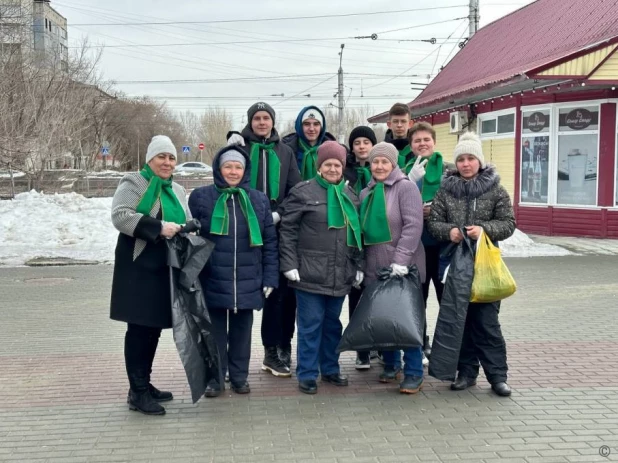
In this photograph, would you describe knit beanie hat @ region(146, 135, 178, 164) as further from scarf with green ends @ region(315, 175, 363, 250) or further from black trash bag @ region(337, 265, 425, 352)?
black trash bag @ region(337, 265, 425, 352)

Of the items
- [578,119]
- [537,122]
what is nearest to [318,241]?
[578,119]

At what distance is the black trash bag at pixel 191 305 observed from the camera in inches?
176

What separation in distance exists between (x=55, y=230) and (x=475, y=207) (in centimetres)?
A: 1197

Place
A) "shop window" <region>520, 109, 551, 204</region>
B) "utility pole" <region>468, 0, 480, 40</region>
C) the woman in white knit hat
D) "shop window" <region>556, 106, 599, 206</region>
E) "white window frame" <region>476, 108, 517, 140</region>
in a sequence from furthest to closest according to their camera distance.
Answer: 1. "utility pole" <region>468, 0, 480, 40</region>
2. "white window frame" <region>476, 108, 517, 140</region>
3. "shop window" <region>520, 109, 551, 204</region>
4. "shop window" <region>556, 106, 599, 206</region>
5. the woman in white knit hat

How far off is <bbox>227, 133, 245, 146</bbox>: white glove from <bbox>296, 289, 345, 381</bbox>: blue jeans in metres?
1.24

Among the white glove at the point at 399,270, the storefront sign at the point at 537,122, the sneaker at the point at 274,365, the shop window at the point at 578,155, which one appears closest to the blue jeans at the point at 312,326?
the sneaker at the point at 274,365

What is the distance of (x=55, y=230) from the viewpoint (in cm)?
1477

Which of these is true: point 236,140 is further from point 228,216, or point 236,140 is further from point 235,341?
point 235,341

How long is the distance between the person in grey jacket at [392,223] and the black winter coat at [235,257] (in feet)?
2.43

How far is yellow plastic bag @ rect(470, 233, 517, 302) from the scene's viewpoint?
4816mm

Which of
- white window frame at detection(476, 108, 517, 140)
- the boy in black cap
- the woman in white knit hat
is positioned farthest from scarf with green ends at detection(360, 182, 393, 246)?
white window frame at detection(476, 108, 517, 140)

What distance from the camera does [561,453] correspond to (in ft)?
12.7

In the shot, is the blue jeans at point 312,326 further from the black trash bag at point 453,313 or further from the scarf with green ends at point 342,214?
the black trash bag at point 453,313

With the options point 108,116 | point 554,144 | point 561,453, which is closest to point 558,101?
point 554,144
